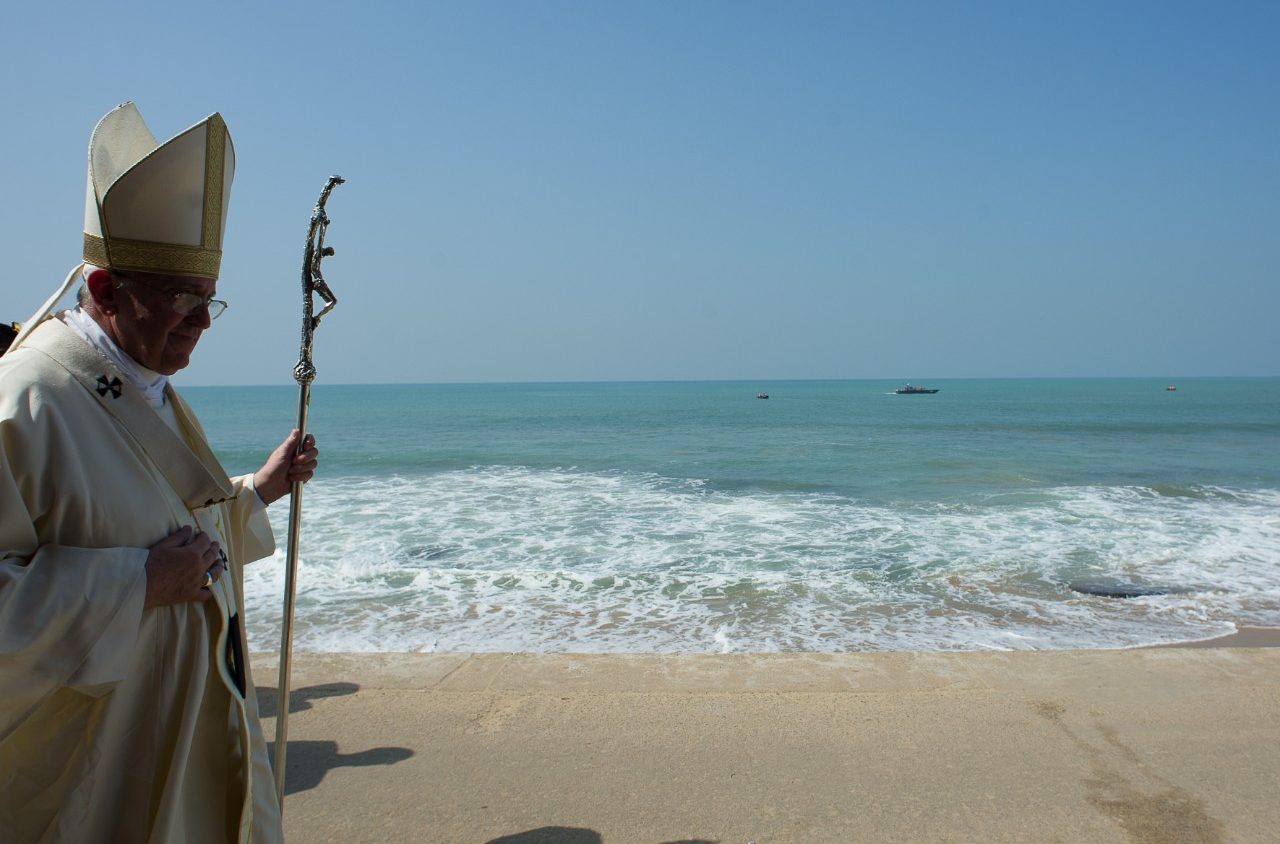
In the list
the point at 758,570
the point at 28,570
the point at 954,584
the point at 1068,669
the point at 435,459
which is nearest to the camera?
the point at 28,570

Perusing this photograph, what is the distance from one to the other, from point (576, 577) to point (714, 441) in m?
26.6

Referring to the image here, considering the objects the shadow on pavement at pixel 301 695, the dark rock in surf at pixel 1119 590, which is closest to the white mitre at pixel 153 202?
the shadow on pavement at pixel 301 695

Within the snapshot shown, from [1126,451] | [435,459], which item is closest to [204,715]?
[435,459]

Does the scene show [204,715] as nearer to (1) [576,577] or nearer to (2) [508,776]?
(2) [508,776]

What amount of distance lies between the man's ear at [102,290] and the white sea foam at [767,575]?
523cm

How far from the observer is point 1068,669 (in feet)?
15.8

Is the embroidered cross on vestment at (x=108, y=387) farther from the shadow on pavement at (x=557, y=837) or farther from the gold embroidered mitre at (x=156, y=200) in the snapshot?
the shadow on pavement at (x=557, y=837)

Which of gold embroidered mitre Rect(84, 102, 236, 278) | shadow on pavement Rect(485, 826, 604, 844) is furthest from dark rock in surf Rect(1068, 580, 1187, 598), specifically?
gold embroidered mitre Rect(84, 102, 236, 278)

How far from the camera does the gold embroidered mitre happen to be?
6.01ft

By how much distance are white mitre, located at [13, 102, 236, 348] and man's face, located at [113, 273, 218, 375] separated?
0.03 metres

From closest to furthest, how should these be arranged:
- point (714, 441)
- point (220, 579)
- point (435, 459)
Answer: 1. point (220, 579)
2. point (435, 459)
3. point (714, 441)

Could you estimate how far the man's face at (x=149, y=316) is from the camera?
73.5 inches

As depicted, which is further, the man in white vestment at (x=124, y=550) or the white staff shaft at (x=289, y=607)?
the white staff shaft at (x=289, y=607)

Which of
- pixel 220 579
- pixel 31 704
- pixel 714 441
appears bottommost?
pixel 714 441
